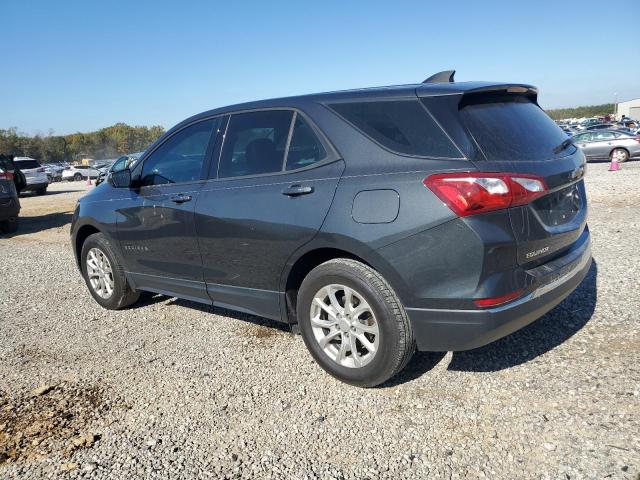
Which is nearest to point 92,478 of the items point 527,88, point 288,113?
point 288,113

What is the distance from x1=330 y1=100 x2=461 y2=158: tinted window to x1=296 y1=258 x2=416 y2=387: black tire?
730 millimetres

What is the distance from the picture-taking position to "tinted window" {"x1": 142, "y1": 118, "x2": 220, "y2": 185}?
4.11m

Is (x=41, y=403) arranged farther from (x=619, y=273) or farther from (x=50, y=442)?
(x=619, y=273)

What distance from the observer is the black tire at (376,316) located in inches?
115

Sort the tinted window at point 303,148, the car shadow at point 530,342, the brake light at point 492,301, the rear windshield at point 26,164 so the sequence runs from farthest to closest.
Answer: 1. the rear windshield at point 26,164
2. the car shadow at point 530,342
3. the tinted window at point 303,148
4. the brake light at point 492,301

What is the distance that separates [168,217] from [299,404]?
1.91 metres

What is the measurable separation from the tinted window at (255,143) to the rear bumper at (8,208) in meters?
8.77

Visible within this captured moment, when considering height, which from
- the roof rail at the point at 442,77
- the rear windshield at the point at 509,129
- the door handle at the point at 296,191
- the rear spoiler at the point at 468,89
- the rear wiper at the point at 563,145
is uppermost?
the roof rail at the point at 442,77

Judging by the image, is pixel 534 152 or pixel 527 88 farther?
pixel 527 88

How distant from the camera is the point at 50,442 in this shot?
2.86 metres

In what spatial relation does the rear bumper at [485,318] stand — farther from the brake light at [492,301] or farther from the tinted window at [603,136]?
the tinted window at [603,136]

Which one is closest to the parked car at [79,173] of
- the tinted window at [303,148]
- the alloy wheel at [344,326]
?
the tinted window at [303,148]

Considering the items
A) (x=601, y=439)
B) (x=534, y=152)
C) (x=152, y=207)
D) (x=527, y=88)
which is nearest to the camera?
(x=601, y=439)

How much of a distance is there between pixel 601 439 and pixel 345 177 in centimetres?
189
